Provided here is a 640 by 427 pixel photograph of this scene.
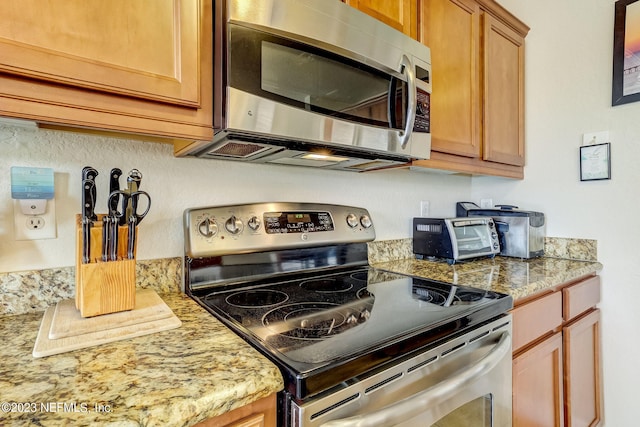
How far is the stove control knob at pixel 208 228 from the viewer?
3.35 ft

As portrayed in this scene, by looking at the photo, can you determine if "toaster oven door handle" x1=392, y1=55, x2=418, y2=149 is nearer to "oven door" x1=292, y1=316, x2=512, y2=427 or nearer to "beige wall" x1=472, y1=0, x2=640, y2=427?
"oven door" x1=292, y1=316, x2=512, y2=427

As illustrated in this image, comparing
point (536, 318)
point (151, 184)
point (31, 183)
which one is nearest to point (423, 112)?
point (536, 318)

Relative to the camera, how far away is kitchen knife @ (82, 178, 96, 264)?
0.76 m

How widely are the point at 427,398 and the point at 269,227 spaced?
693 mm

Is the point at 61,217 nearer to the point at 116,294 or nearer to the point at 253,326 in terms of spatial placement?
the point at 116,294

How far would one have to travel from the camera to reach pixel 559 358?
129 cm

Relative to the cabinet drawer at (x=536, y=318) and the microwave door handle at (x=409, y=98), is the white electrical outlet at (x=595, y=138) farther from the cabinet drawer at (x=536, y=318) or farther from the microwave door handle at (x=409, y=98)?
the microwave door handle at (x=409, y=98)

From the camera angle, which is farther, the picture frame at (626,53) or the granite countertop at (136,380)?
the picture frame at (626,53)

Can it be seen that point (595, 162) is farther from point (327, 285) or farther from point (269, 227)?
point (269, 227)

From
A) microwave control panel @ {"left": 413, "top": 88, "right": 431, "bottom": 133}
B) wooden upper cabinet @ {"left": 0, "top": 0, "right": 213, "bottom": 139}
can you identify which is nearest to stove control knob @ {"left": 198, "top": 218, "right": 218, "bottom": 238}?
wooden upper cabinet @ {"left": 0, "top": 0, "right": 213, "bottom": 139}

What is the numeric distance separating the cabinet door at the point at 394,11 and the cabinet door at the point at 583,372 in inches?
52.5

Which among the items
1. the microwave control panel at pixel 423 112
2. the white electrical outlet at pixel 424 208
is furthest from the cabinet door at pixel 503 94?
the microwave control panel at pixel 423 112

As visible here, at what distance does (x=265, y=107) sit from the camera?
0.80 meters

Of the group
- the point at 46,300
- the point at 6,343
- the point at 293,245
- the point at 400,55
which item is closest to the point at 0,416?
the point at 6,343
